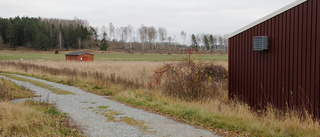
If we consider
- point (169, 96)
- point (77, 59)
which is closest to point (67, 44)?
point (77, 59)

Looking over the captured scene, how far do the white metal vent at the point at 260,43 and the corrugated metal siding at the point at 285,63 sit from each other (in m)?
0.16

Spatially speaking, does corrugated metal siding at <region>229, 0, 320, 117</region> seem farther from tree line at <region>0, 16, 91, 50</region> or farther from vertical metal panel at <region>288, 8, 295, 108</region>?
tree line at <region>0, 16, 91, 50</region>

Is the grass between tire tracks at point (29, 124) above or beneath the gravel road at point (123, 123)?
above

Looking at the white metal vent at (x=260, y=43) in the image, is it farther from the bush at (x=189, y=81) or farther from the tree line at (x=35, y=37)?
the tree line at (x=35, y=37)

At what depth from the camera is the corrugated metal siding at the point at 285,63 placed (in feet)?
23.8

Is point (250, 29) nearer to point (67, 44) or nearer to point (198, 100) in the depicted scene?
point (198, 100)

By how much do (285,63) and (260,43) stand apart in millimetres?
1133

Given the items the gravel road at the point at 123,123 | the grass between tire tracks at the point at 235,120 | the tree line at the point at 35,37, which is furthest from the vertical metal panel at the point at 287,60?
the tree line at the point at 35,37

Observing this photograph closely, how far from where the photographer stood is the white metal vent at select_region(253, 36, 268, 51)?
28.7ft

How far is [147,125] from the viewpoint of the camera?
6.91m

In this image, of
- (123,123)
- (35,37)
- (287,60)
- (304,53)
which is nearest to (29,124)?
(123,123)

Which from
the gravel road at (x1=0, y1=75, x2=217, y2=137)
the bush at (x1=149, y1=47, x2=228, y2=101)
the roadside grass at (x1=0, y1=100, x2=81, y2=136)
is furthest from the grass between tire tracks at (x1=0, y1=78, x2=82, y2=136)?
the bush at (x1=149, y1=47, x2=228, y2=101)

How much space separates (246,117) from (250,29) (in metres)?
4.02

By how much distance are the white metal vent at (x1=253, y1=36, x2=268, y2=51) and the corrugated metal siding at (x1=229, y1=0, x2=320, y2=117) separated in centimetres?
16
